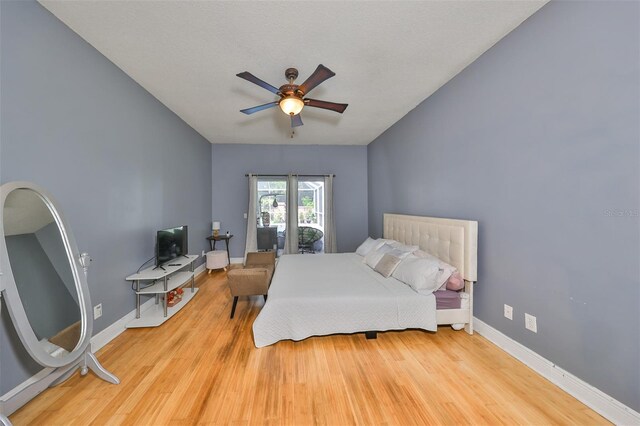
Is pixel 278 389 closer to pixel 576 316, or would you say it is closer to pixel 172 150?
pixel 576 316

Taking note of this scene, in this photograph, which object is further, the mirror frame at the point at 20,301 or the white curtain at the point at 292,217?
the white curtain at the point at 292,217

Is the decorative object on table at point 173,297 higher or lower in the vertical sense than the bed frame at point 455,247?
lower

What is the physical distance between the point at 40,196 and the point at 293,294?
2.06 meters

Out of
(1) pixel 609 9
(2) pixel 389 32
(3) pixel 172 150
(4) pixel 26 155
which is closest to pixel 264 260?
(3) pixel 172 150

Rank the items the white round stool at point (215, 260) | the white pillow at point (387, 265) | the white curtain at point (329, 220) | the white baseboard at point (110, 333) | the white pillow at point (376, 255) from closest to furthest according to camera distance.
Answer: the white baseboard at point (110, 333) → the white pillow at point (387, 265) → the white pillow at point (376, 255) → the white round stool at point (215, 260) → the white curtain at point (329, 220)

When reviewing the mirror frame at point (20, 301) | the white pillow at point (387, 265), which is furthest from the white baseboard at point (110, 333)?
the white pillow at point (387, 265)

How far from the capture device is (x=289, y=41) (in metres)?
2.11

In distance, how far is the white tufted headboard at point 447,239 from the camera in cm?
238

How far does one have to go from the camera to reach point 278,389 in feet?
5.57

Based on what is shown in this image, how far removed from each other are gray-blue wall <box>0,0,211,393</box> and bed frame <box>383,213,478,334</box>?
343 centimetres

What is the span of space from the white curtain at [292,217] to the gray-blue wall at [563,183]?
3637 millimetres

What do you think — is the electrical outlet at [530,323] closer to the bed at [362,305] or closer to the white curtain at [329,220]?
the bed at [362,305]

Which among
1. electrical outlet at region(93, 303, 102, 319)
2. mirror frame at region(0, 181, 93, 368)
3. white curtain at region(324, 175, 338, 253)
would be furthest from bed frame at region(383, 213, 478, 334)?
electrical outlet at region(93, 303, 102, 319)

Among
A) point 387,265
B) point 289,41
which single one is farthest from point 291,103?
point 387,265
